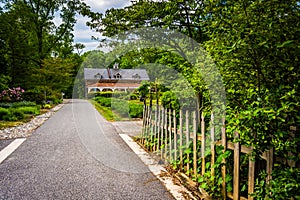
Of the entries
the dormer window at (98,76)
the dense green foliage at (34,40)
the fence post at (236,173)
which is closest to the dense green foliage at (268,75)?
the fence post at (236,173)

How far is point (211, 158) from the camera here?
9.86 ft

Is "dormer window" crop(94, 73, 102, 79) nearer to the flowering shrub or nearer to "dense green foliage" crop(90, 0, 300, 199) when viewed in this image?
the flowering shrub

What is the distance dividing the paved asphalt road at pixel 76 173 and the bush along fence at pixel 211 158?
1.67 ft

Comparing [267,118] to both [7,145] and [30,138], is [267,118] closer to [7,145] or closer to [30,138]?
[7,145]

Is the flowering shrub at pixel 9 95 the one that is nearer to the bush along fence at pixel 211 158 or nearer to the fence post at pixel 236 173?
the bush along fence at pixel 211 158

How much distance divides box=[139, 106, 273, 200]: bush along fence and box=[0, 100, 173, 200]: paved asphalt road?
509 millimetres

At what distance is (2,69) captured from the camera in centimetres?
2225

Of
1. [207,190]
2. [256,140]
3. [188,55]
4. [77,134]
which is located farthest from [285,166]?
[77,134]

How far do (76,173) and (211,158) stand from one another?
2192 millimetres

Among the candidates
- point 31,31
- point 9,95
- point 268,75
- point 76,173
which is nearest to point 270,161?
point 268,75

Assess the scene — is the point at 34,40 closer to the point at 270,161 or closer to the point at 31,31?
the point at 31,31

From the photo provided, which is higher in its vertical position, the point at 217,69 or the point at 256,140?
the point at 217,69

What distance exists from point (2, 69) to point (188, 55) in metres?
22.7

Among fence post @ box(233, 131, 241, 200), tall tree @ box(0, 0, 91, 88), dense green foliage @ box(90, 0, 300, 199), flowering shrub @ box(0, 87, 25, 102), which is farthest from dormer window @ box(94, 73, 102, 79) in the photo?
dense green foliage @ box(90, 0, 300, 199)
